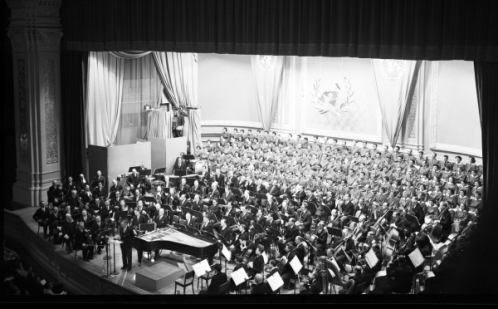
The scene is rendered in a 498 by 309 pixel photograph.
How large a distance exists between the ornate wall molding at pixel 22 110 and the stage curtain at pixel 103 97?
2018mm

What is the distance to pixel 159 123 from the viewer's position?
2272 centimetres

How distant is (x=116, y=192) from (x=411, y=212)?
7.97 m

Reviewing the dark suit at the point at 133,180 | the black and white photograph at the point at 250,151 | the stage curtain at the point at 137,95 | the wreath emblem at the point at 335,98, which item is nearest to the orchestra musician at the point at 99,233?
the black and white photograph at the point at 250,151

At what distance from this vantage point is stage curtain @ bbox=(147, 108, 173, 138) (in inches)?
893

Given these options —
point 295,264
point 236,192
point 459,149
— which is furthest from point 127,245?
point 459,149

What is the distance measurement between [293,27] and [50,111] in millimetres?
8678

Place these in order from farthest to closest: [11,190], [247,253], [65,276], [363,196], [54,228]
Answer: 1. [11,190]
2. [363,196]
3. [54,228]
4. [65,276]
5. [247,253]

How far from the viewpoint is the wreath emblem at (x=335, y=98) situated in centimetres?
2286

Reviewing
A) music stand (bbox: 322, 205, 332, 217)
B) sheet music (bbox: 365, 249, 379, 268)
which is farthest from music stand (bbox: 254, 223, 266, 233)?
sheet music (bbox: 365, 249, 379, 268)

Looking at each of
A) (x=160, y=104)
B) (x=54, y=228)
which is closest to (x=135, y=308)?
(x=54, y=228)

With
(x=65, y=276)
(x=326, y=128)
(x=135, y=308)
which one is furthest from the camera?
(x=326, y=128)

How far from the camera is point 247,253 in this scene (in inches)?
520

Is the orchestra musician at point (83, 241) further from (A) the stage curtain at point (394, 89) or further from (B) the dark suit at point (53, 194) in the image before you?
(A) the stage curtain at point (394, 89)

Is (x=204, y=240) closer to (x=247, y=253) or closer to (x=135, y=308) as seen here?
(x=247, y=253)
